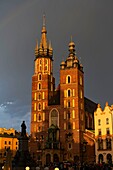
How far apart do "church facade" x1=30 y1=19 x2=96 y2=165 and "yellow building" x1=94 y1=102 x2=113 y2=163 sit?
591cm

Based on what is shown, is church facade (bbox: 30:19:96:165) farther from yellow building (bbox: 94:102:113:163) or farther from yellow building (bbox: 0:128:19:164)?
yellow building (bbox: 0:128:19:164)

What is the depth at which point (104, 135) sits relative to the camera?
245ft

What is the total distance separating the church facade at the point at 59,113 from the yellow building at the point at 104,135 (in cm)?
591

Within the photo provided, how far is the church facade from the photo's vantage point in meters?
79.2

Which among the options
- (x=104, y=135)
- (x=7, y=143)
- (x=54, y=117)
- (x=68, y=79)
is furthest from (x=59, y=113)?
(x=7, y=143)

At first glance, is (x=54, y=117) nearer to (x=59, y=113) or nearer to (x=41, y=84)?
(x=59, y=113)

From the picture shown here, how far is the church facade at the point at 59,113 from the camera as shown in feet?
260

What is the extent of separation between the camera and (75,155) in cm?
7838

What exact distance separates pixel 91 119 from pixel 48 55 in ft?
77.8

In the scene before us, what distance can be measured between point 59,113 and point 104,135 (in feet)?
49.3

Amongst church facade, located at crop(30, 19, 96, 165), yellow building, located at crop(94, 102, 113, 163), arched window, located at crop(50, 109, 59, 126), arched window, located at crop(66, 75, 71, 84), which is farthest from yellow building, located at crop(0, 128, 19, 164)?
yellow building, located at crop(94, 102, 113, 163)

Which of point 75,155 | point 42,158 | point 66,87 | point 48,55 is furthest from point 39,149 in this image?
point 48,55

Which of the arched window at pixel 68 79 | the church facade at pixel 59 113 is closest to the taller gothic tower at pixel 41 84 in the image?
the church facade at pixel 59 113

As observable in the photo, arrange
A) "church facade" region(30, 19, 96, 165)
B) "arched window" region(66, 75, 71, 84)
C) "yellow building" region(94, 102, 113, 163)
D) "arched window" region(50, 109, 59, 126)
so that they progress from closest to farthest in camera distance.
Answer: "yellow building" region(94, 102, 113, 163)
"church facade" region(30, 19, 96, 165)
"arched window" region(50, 109, 59, 126)
"arched window" region(66, 75, 71, 84)
